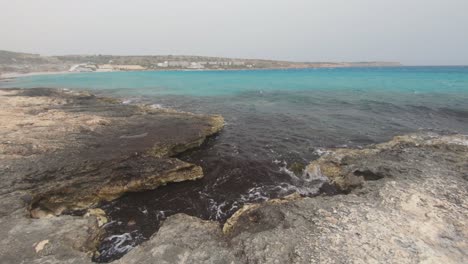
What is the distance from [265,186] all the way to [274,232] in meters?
6.17

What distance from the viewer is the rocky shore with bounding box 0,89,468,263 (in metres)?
9.04

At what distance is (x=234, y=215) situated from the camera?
39.2 feet

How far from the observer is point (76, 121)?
924 inches

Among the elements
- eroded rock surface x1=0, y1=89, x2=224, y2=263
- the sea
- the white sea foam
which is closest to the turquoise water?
the sea

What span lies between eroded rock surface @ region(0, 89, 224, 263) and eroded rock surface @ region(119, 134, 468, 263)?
342 cm

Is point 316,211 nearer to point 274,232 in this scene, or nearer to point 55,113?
point 274,232

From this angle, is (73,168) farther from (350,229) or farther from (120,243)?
(350,229)

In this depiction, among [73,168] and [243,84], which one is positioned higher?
[243,84]

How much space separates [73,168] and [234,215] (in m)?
9.95

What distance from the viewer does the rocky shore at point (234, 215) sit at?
9.04 metres

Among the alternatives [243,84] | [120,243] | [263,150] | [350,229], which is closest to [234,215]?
[350,229]

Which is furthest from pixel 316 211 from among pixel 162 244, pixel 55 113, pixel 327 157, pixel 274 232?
pixel 55 113

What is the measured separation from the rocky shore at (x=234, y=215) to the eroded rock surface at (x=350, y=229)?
4cm

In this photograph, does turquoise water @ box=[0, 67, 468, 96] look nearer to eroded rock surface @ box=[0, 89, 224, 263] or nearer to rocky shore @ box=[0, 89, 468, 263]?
eroded rock surface @ box=[0, 89, 224, 263]
